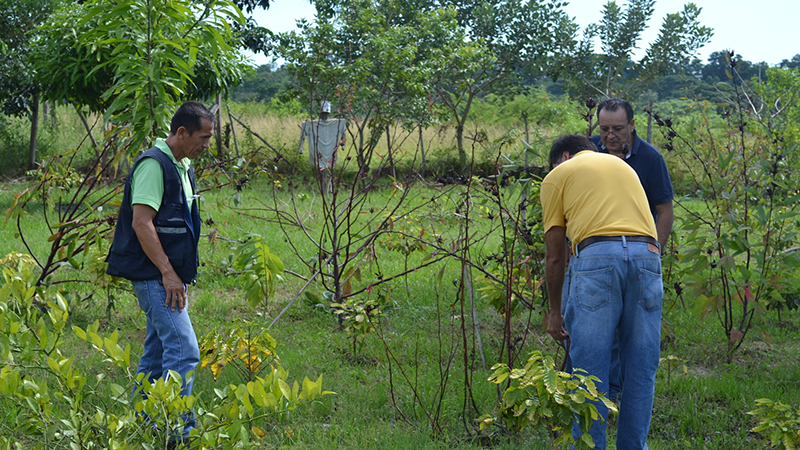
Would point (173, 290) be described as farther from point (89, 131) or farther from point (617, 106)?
point (89, 131)

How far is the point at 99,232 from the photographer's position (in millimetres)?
4234

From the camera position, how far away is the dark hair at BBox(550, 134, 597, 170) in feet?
9.23

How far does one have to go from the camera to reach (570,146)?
9.28ft

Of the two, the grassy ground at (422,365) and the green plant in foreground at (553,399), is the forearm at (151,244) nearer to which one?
the grassy ground at (422,365)

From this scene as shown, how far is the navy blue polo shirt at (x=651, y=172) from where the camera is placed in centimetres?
332

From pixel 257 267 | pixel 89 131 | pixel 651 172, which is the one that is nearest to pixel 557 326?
pixel 651 172

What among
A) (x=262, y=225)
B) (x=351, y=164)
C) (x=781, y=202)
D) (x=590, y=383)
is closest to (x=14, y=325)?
(x=590, y=383)

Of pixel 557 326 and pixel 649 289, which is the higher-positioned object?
pixel 649 289

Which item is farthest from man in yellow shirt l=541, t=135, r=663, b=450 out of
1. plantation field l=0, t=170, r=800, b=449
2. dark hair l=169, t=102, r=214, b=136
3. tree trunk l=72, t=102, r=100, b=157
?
tree trunk l=72, t=102, r=100, b=157

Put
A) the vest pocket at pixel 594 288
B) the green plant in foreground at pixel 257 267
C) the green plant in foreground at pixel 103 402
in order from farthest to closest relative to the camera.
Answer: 1. the green plant in foreground at pixel 257 267
2. the vest pocket at pixel 594 288
3. the green plant in foreground at pixel 103 402

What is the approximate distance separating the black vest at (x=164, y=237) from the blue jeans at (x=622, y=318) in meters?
1.79

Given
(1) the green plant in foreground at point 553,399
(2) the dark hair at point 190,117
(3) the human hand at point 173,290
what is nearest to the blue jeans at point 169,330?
(3) the human hand at point 173,290

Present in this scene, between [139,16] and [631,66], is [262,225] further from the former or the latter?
[631,66]

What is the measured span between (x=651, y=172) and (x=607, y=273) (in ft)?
3.63
